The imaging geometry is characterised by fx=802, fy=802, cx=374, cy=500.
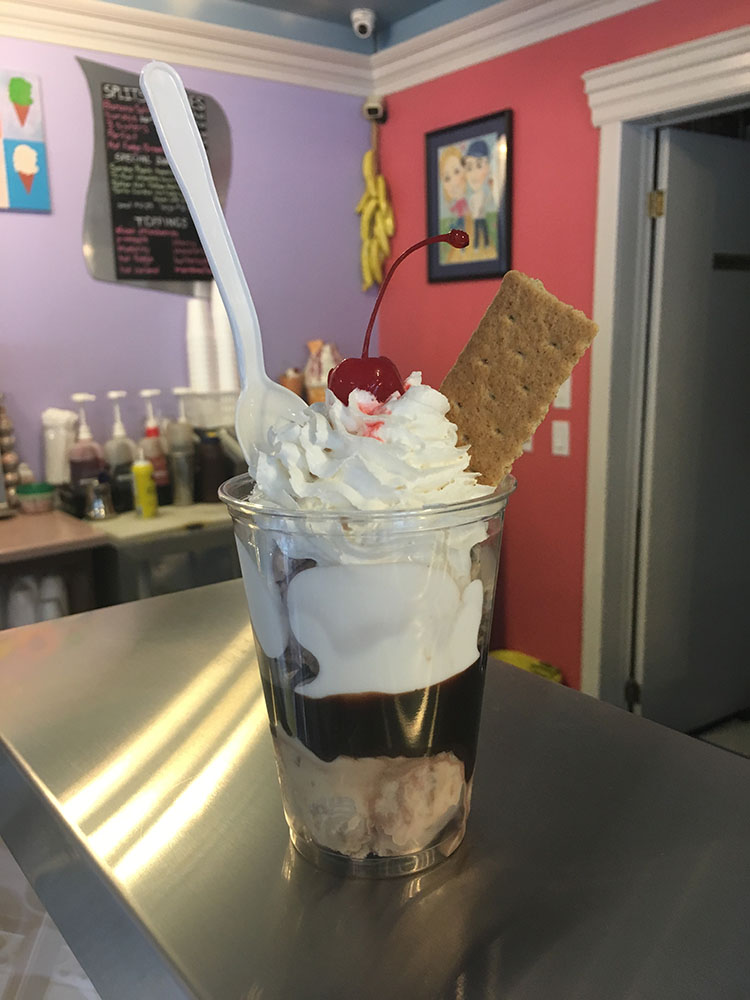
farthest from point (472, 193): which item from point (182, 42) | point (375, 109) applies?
point (182, 42)

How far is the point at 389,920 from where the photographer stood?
48cm

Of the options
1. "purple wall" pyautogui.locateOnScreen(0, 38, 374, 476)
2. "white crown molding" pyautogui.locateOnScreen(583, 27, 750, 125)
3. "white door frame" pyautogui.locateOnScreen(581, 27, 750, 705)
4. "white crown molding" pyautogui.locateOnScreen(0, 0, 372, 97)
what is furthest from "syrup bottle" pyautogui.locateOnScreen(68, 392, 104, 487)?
"white crown molding" pyautogui.locateOnScreen(583, 27, 750, 125)

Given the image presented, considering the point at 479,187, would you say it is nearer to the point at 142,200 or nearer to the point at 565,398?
the point at 565,398

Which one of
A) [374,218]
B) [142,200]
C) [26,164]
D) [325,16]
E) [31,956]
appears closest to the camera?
[31,956]

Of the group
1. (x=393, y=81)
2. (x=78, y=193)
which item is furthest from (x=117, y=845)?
(x=393, y=81)

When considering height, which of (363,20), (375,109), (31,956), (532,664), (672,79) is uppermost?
(363,20)

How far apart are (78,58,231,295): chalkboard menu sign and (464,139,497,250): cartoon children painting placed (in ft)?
2.79

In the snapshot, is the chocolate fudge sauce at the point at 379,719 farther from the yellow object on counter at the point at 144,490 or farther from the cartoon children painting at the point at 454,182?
the cartoon children painting at the point at 454,182

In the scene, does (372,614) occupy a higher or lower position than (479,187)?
lower

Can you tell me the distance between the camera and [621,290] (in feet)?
7.64

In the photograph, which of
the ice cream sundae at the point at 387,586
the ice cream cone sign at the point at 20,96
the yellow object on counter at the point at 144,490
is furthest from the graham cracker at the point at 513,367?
the ice cream cone sign at the point at 20,96

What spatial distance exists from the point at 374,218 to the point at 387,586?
2.89 metres

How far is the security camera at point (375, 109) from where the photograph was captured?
3045mm

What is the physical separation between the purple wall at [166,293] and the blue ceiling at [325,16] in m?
0.17
